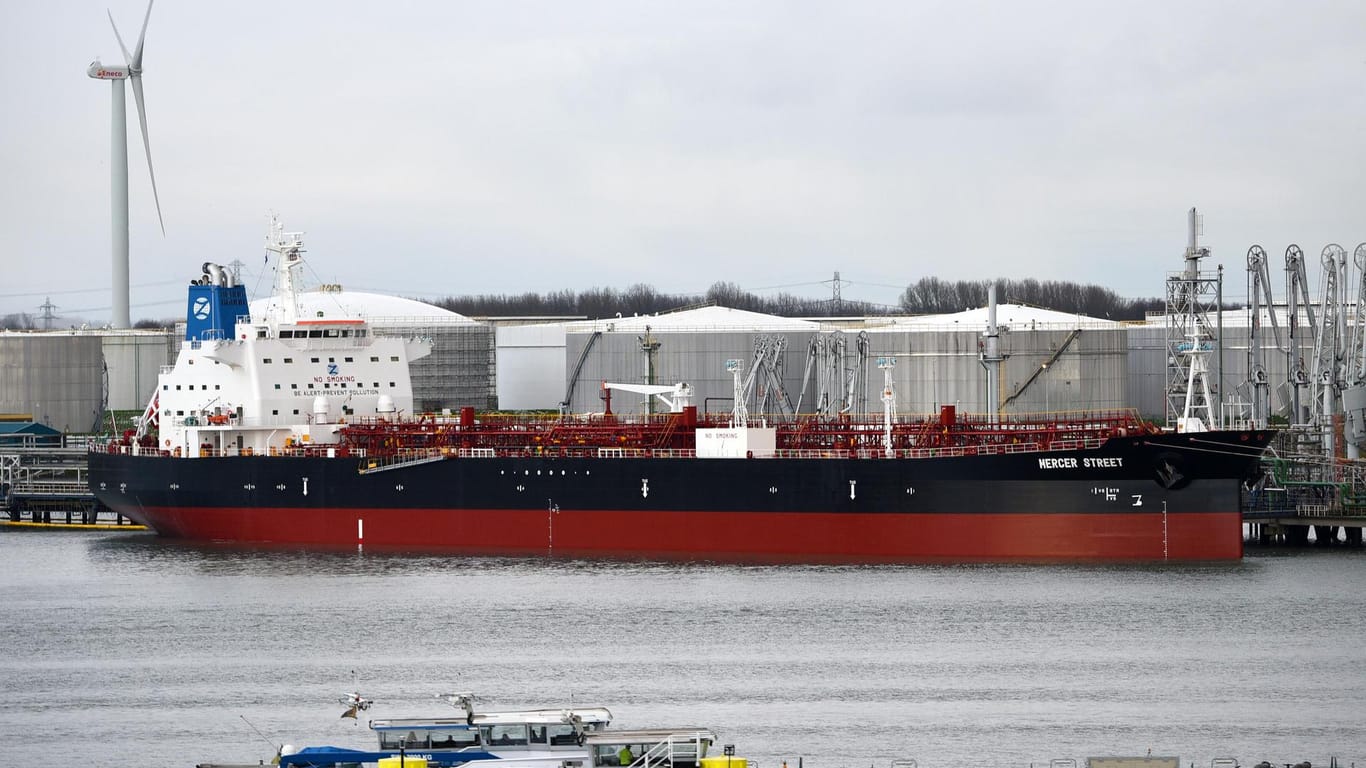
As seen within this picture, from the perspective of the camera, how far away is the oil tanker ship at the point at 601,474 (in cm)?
3522

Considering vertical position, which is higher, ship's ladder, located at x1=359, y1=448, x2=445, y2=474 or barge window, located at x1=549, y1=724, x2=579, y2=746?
ship's ladder, located at x1=359, y1=448, x2=445, y2=474

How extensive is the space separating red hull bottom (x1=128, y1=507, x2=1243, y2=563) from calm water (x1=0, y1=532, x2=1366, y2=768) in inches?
55.6

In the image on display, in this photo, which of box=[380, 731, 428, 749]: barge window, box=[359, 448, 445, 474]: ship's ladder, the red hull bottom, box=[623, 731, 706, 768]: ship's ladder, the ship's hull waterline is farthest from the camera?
box=[359, 448, 445, 474]: ship's ladder

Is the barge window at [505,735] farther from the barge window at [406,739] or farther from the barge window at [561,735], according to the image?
the barge window at [406,739]

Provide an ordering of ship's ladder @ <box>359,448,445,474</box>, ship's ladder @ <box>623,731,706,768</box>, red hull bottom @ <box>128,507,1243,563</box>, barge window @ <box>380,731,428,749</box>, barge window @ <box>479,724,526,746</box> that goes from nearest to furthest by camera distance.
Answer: ship's ladder @ <box>623,731,706,768</box> → barge window @ <box>479,724,526,746</box> → barge window @ <box>380,731,428,749</box> → red hull bottom @ <box>128,507,1243,563</box> → ship's ladder @ <box>359,448,445,474</box>

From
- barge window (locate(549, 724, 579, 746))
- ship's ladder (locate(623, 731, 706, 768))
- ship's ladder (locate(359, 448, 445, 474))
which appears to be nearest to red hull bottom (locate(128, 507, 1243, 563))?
ship's ladder (locate(359, 448, 445, 474))

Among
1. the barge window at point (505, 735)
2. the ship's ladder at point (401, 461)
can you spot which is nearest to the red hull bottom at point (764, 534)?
the ship's ladder at point (401, 461)

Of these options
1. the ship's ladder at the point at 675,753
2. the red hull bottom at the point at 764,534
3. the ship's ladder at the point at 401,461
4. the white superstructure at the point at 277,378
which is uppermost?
the white superstructure at the point at 277,378

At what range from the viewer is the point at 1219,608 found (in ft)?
96.4

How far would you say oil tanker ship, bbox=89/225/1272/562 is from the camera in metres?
35.2

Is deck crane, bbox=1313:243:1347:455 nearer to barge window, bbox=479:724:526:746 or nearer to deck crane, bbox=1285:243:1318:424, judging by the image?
deck crane, bbox=1285:243:1318:424

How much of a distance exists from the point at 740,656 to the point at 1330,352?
24552mm

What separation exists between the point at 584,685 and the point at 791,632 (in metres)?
4.57

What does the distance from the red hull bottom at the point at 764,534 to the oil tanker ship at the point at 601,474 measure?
0.14 feet
